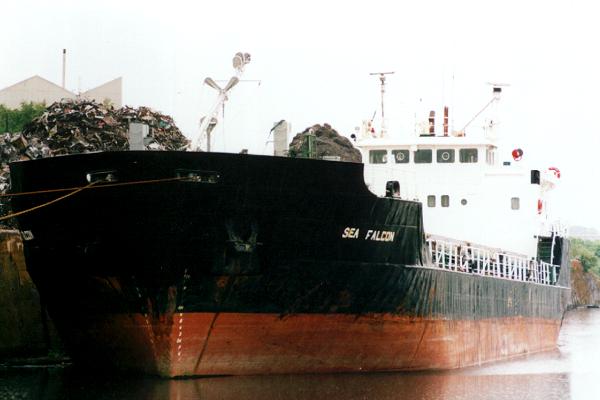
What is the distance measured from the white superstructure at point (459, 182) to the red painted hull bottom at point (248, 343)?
7.54 m

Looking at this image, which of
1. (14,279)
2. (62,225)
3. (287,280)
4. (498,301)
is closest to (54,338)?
(14,279)

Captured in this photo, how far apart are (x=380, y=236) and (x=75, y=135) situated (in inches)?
482

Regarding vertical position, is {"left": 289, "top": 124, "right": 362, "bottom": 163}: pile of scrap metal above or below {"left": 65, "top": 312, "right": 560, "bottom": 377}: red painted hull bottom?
above

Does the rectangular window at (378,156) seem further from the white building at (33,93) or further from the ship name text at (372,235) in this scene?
the white building at (33,93)

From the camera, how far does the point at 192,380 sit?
23.8 metres

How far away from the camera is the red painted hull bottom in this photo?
23703mm

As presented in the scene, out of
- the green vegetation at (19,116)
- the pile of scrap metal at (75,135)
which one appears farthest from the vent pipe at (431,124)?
the green vegetation at (19,116)

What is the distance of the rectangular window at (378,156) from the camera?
3450 centimetres

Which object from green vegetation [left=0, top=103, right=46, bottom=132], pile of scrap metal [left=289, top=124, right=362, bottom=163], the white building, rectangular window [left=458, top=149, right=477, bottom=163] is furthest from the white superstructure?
the white building

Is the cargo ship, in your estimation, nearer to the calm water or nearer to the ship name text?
the ship name text

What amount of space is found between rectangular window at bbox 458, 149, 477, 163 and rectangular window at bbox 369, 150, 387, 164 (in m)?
2.14

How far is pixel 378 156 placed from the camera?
34.6 meters

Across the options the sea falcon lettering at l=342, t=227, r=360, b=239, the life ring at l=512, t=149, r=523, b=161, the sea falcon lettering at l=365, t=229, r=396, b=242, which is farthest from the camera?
the life ring at l=512, t=149, r=523, b=161

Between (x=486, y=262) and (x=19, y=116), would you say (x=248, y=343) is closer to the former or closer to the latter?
(x=486, y=262)
